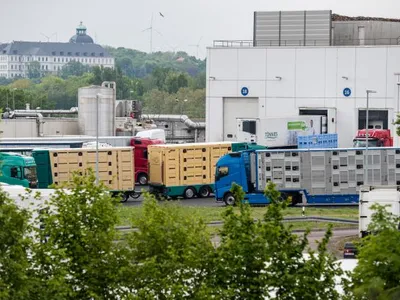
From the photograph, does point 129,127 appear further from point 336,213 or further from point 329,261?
point 329,261

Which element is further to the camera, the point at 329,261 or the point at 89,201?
the point at 89,201

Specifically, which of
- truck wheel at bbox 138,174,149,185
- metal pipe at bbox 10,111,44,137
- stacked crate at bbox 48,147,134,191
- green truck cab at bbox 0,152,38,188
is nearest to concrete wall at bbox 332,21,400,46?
metal pipe at bbox 10,111,44,137

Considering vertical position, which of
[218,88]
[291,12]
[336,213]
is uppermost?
[291,12]

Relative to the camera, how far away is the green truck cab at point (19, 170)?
56.4m

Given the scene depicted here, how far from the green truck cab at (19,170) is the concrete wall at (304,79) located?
2574cm

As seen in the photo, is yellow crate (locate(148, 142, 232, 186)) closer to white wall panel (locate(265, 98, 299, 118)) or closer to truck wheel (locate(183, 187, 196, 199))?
truck wheel (locate(183, 187, 196, 199))

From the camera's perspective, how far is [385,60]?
3054 inches

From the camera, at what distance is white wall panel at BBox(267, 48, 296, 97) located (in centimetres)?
8019

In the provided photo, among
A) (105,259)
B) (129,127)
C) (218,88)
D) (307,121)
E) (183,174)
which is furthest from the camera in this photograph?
(129,127)

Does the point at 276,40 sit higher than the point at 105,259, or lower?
higher

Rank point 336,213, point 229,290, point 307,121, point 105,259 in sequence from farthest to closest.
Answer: point 307,121, point 336,213, point 105,259, point 229,290

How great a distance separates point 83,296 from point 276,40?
66.3 meters

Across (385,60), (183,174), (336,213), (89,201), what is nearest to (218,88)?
(385,60)

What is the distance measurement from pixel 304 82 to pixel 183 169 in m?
22.4
